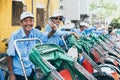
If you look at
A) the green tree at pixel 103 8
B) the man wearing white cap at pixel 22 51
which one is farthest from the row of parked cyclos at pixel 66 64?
the green tree at pixel 103 8

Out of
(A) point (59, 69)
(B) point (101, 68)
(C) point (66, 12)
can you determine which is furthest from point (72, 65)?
(C) point (66, 12)

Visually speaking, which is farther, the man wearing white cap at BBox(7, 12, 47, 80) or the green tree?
the green tree

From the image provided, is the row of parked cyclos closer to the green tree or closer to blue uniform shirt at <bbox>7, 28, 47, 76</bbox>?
blue uniform shirt at <bbox>7, 28, 47, 76</bbox>

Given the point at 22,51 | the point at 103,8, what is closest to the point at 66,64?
the point at 22,51

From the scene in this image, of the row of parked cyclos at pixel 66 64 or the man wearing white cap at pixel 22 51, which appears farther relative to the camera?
the man wearing white cap at pixel 22 51

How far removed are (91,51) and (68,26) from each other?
13.2 ft

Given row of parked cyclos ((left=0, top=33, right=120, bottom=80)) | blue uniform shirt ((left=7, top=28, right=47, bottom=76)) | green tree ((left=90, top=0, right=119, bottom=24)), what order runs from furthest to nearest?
1. green tree ((left=90, top=0, right=119, bottom=24))
2. blue uniform shirt ((left=7, top=28, right=47, bottom=76))
3. row of parked cyclos ((left=0, top=33, right=120, bottom=80))

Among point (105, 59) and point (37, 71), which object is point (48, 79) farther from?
point (105, 59)

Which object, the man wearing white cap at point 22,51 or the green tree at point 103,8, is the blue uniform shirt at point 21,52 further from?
the green tree at point 103,8

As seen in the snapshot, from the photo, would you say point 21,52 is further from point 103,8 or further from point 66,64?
point 103,8

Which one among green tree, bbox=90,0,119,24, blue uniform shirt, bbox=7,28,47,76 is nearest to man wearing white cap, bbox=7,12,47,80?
blue uniform shirt, bbox=7,28,47,76

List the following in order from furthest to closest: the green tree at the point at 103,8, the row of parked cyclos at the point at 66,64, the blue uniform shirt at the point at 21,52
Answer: the green tree at the point at 103,8
the blue uniform shirt at the point at 21,52
the row of parked cyclos at the point at 66,64

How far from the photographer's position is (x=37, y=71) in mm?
5812

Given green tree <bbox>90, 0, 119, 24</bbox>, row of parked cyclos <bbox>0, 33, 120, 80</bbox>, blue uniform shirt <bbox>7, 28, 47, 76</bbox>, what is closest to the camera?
row of parked cyclos <bbox>0, 33, 120, 80</bbox>
